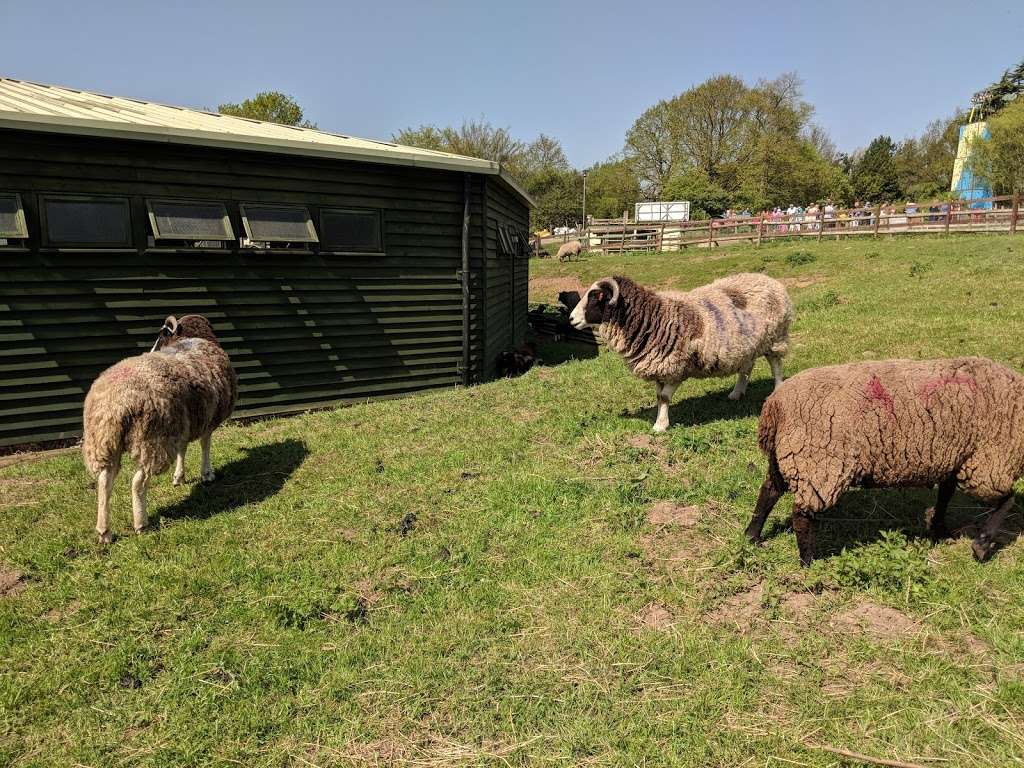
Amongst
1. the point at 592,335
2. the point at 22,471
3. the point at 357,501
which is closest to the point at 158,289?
the point at 22,471

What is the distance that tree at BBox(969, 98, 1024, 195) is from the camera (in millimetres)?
32375

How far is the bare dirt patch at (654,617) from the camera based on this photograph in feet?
12.0

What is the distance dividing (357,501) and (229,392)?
80.6 inches

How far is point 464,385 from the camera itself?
10.6 meters

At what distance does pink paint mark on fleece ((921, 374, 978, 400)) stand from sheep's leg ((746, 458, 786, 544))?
1047mm

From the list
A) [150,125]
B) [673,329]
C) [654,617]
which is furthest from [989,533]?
[150,125]

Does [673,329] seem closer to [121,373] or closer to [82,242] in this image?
[121,373]

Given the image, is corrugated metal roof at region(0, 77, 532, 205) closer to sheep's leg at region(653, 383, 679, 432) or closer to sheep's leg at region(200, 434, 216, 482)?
sheep's leg at region(200, 434, 216, 482)

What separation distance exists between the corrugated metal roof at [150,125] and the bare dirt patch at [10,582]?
535 centimetres

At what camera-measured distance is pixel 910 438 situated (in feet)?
12.3

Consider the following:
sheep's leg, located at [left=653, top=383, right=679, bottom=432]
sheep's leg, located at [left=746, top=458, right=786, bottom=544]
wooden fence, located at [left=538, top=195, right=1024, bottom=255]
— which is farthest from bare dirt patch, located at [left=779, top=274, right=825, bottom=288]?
sheep's leg, located at [left=746, top=458, right=786, bottom=544]

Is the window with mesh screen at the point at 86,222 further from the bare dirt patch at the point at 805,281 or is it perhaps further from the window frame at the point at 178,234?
the bare dirt patch at the point at 805,281

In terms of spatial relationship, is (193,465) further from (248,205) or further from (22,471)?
(248,205)

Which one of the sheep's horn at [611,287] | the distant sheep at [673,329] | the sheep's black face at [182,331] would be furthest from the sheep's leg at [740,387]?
the sheep's black face at [182,331]
